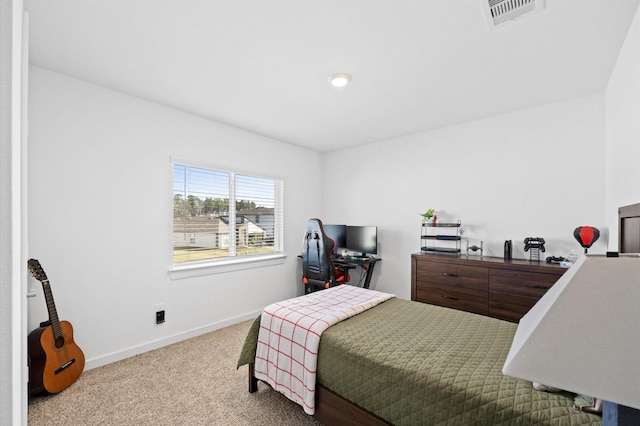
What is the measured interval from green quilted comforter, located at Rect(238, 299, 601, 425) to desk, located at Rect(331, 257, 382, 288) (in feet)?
5.63

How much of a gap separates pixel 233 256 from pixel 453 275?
2.63 meters

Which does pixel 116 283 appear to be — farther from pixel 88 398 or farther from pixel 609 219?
pixel 609 219

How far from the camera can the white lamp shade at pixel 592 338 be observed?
1.55 feet

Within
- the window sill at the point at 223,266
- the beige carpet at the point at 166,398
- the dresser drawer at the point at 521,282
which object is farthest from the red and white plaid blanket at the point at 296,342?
the window sill at the point at 223,266

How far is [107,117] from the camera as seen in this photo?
257 cm

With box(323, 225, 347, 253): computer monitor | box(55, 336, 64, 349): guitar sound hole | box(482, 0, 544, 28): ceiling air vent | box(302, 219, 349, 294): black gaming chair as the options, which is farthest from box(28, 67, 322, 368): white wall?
box(482, 0, 544, 28): ceiling air vent

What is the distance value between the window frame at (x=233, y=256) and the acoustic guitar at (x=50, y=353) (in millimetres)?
967

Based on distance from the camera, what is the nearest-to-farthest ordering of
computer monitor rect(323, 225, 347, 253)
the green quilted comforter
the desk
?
the green quilted comforter → the desk → computer monitor rect(323, 225, 347, 253)

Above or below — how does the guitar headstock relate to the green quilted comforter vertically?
above

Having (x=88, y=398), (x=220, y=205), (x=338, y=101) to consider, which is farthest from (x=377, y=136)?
(x=88, y=398)

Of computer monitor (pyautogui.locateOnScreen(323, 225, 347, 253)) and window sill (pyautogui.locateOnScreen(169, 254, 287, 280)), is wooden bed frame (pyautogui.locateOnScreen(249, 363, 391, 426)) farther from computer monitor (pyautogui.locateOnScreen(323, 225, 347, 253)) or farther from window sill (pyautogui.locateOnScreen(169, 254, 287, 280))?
computer monitor (pyautogui.locateOnScreen(323, 225, 347, 253))

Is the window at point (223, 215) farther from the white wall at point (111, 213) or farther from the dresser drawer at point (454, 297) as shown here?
the dresser drawer at point (454, 297)

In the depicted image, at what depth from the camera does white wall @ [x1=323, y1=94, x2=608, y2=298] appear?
271 centimetres

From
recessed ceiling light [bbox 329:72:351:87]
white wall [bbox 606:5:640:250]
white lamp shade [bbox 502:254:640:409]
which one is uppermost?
recessed ceiling light [bbox 329:72:351:87]
